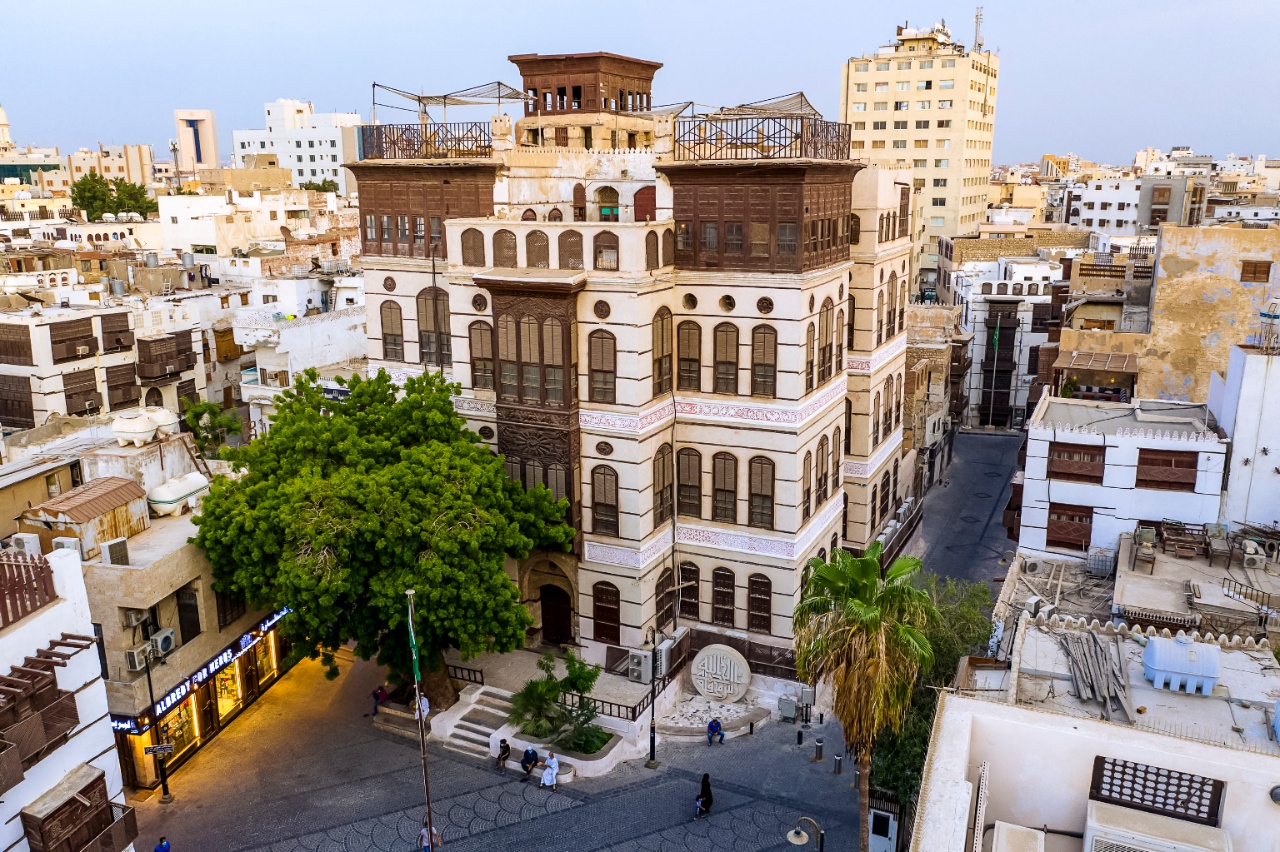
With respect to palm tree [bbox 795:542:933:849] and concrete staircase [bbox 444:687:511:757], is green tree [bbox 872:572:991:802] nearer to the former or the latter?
palm tree [bbox 795:542:933:849]

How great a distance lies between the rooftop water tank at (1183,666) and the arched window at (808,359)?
14.9 metres

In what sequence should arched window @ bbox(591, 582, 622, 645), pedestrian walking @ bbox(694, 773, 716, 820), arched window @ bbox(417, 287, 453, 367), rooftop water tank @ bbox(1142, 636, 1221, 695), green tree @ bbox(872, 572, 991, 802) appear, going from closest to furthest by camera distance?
rooftop water tank @ bbox(1142, 636, 1221, 695) < green tree @ bbox(872, 572, 991, 802) < pedestrian walking @ bbox(694, 773, 716, 820) < arched window @ bbox(591, 582, 622, 645) < arched window @ bbox(417, 287, 453, 367)

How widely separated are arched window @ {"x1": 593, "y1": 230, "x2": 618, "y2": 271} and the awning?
76.7ft

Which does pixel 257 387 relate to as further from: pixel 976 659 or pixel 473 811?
pixel 976 659

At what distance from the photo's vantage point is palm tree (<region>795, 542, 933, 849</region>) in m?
22.5

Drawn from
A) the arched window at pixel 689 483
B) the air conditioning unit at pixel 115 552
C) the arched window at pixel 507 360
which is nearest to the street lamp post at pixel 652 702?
the arched window at pixel 689 483

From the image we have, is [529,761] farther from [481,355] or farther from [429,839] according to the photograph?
[481,355]

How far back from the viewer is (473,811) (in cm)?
3086

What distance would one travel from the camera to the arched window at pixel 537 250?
34625 mm

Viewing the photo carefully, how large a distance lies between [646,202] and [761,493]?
44.6 ft

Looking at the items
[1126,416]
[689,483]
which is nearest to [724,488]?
[689,483]

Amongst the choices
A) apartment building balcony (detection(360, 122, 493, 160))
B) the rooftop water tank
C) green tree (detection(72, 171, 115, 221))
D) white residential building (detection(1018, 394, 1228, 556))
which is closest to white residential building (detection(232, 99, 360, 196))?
green tree (detection(72, 171, 115, 221))

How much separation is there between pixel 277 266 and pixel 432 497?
53338 mm

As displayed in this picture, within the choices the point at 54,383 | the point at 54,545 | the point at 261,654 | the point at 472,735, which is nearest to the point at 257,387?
the point at 54,383
